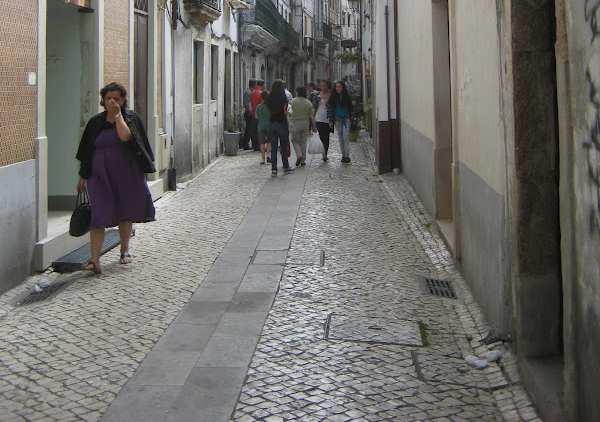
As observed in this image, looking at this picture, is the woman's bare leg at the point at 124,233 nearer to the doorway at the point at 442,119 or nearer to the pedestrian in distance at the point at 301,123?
the doorway at the point at 442,119

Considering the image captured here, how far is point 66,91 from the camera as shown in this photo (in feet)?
32.9

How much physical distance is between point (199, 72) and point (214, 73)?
204 cm

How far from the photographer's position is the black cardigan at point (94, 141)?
7855 mm

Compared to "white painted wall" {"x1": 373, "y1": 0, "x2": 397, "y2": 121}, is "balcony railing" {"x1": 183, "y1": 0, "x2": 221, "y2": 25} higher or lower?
higher

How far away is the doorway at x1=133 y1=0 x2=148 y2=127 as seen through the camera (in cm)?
1206

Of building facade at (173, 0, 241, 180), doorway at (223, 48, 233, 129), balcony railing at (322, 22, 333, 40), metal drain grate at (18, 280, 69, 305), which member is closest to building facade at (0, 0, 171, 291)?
metal drain grate at (18, 280, 69, 305)

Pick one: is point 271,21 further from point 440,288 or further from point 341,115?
point 440,288

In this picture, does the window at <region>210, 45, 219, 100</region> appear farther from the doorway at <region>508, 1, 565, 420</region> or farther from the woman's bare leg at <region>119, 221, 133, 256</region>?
the doorway at <region>508, 1, 565, 420</region>

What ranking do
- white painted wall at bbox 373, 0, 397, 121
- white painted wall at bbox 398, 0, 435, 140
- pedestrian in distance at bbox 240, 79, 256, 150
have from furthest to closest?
pedestrian in distance at bbox 240, 79, 256, 150 < white painted wall at bbox 373, 0, 397, 121 < white painted wall at bbox 398, 0, 435, 140

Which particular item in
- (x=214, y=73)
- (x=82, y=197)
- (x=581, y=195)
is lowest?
(x=82, y=197)

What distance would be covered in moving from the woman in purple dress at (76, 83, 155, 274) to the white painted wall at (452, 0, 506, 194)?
9.57 ft

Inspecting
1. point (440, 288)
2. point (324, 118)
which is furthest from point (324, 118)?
point (440, 288)

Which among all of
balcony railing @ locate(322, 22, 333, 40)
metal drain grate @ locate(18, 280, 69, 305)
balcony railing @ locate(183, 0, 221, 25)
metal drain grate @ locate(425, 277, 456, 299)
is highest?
balcony railing @ locate(322, 22, 333, 40)

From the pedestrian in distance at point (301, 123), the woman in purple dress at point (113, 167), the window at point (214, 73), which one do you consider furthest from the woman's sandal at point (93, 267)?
the window at point (214, 73)
